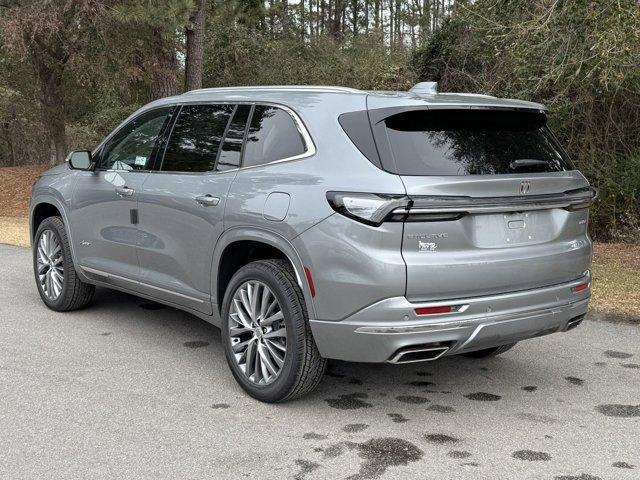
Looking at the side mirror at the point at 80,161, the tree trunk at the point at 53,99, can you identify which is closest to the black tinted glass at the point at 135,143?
the side mirror at the point at 80,161

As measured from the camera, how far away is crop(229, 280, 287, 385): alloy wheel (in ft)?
14.7

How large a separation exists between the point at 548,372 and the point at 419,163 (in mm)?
2018

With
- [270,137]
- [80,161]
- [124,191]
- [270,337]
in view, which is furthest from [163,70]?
[270,337]

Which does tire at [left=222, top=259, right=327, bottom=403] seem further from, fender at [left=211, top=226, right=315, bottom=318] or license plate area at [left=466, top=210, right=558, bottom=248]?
license plate area at [left=466, top=210, right=558, bottom=248]

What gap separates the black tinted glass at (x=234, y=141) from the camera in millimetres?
4902

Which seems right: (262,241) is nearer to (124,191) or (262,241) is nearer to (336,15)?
(124,191)

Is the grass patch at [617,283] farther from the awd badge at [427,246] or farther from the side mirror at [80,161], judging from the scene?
the side mirror at [80,161]

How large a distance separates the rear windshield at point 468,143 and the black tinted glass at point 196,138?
1.44 metres

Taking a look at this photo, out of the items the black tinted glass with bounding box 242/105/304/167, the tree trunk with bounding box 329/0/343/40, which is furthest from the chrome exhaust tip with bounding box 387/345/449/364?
the tree trunk with bounding box 329/0/343/40

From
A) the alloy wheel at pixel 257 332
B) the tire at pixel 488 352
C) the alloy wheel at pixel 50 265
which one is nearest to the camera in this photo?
the alloy wheel at pixel 257 332

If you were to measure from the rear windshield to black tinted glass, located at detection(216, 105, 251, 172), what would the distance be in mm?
1160

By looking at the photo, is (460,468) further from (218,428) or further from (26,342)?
(26,342)

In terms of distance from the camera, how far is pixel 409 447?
390 cm

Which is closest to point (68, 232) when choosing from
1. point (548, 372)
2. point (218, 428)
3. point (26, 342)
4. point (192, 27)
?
point (26, 342)
